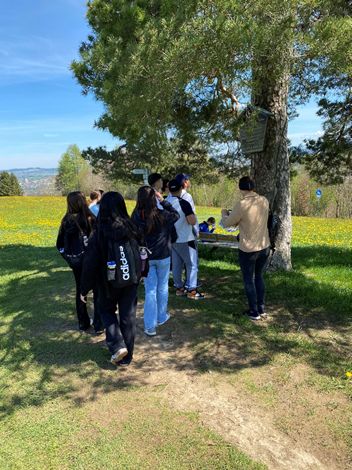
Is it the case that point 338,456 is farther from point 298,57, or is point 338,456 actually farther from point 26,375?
point 298,57

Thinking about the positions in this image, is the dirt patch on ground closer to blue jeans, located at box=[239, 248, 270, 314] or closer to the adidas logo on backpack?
blue jeans, located at box=[239, 248, 270, 314]

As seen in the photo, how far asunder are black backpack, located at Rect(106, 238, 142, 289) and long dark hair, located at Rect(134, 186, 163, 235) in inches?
27.8

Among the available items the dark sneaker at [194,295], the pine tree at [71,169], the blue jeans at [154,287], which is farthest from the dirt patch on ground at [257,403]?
the pine tree at [71,169]

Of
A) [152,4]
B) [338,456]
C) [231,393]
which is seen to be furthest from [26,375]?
[152,4]

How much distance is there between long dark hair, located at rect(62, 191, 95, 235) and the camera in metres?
4.75

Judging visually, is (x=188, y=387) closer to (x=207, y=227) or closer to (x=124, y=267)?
(x=124, y=267)

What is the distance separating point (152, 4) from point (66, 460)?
5.43 metres

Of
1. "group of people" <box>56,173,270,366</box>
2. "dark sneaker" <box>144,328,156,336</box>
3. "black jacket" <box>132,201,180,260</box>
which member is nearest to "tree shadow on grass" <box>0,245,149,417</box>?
"group of people" <box>56,173,270,366</box>

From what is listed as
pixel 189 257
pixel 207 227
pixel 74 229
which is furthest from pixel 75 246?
pixel 207 227

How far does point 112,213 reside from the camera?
393cm

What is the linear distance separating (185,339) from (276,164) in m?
3.60

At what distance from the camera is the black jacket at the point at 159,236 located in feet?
15.5

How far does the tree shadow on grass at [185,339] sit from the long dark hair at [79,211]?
1.46m

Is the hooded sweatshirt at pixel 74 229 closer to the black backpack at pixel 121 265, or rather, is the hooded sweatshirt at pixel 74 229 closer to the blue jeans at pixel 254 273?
the black backpack at pixel 121 265
